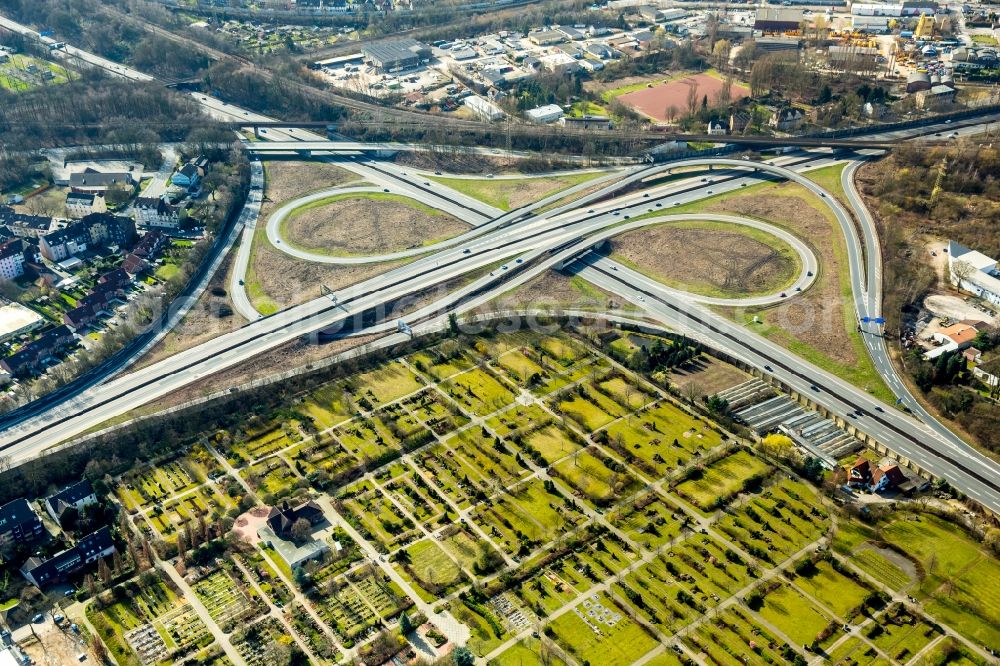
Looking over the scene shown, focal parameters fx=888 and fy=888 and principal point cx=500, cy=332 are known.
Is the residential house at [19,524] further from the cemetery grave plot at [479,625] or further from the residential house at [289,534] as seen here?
the cemetery grave plot at [479,625]

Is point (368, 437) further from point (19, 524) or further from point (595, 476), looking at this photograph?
point (19, 524)

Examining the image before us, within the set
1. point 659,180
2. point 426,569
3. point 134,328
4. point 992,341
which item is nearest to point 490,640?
point 426,569

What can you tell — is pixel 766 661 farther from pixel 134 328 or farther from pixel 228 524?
pixel 134 328

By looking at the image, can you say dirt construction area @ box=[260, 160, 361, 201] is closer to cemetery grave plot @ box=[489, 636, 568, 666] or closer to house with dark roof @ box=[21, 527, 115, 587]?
house with dark roof @ box=[21, 527, 115, 587]

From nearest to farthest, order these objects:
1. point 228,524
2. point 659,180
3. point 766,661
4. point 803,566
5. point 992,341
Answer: point 766,661 < point 803,566 < point 228,524 < point 992,341 < point 659,180

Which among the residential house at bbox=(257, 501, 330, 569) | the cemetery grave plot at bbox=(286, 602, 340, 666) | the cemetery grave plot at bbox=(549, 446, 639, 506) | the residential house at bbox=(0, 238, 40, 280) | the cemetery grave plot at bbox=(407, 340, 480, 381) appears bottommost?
the cemetery grave plot at bbox=(286, 602, 340, 666)

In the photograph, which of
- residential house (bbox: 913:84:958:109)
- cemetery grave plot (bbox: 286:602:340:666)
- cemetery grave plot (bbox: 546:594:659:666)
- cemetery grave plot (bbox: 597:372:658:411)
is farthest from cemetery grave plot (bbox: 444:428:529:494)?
residential house (bbox: 913:84:958:109)
